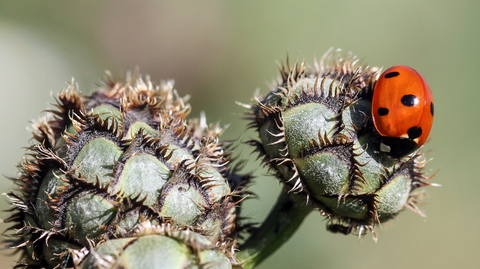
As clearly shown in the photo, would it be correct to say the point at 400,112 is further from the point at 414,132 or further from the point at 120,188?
the point at 120,188

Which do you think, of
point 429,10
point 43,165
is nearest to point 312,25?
point 429,10

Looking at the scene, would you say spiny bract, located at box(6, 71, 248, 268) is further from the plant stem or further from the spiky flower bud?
the plant stem

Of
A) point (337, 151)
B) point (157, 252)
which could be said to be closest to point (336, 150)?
point (337, 151)

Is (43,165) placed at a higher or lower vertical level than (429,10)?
lower

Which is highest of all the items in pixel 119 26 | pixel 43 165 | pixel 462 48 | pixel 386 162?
pixel 462 48

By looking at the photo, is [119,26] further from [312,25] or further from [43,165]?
[43,165]
